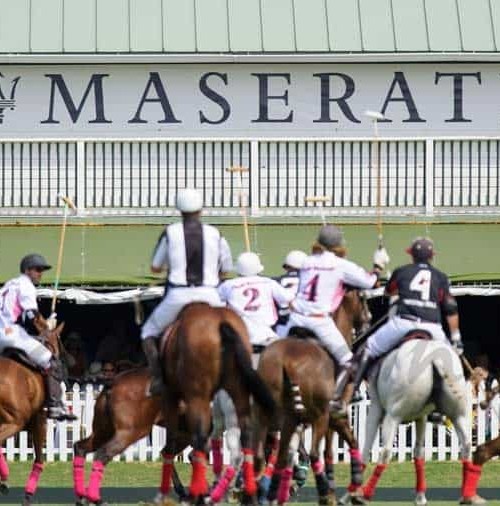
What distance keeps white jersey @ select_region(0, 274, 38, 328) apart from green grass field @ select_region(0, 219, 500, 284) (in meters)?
6.91

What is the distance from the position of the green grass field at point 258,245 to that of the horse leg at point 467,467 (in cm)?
904

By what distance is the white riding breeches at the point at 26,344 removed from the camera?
24.5 m

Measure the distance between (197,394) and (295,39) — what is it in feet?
52.6

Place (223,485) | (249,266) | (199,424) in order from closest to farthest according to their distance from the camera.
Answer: (199,424), (223,485), (249,266)

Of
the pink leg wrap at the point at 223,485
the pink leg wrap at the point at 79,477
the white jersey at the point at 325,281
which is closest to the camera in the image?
the pink leg wrap at the point at 223,485

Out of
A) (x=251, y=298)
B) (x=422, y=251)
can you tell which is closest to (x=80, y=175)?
(x=251, y=298)

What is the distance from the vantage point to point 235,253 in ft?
104

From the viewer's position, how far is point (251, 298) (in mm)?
23500

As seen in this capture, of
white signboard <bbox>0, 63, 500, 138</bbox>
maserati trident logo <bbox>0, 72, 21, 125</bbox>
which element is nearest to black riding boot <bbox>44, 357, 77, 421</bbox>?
white signboard <bbox>0, 63, 500, 138</bbox>

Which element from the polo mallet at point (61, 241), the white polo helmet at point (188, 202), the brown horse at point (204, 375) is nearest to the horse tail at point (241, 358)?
the brown horse at point (204, 375)

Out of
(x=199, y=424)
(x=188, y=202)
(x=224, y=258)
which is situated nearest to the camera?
(x=199, y=424)

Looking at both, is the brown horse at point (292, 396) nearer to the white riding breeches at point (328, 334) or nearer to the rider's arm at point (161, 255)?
the white riding breeches at point (328, 334)

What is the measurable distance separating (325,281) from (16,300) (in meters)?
3.53

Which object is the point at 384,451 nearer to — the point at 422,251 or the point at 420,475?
the point at 420,475
